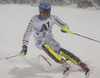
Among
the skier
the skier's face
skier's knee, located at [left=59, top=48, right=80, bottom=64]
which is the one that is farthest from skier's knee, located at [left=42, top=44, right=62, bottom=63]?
the skier's face

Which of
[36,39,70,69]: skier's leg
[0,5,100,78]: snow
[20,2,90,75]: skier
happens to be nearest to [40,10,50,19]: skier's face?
[20,2,90,75]: skier

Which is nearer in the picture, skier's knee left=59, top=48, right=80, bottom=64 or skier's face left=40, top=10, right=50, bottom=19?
skier's knee left=59, top=48, right=80, bottom=64

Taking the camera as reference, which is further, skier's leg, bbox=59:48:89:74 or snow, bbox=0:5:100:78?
snow, bbox=0:5:100:78

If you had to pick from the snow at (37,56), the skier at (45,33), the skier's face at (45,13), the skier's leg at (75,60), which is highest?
the skier's face at (45,13)

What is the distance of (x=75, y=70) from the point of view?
2.53 meters

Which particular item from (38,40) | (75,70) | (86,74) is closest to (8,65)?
(38,40)

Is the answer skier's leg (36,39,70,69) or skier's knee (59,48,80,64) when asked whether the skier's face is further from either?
skier's knee (59,48,80,64)

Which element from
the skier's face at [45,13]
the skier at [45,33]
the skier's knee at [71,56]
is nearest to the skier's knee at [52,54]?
the skier at [45,33]

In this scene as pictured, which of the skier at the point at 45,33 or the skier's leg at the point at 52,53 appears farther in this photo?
the skier at the point at 45,33

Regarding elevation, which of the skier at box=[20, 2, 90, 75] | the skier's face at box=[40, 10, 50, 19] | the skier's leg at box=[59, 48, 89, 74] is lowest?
the skier's leg at box=[59, 48, 89, 74]

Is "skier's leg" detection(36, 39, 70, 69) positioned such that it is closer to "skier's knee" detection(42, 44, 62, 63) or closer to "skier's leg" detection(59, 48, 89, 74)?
"skier's knee" detection(42, 44, 62, 63)

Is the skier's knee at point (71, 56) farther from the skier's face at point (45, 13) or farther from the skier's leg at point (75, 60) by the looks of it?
the skier's face at point (45, 13)

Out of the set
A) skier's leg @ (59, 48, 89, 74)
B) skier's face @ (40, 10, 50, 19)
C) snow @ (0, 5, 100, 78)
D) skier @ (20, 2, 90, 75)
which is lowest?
snow @ (0, 5, 100, 78)

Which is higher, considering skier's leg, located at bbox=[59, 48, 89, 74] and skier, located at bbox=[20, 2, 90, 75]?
skier, located at bbox=[20, 2, 90, 75]
